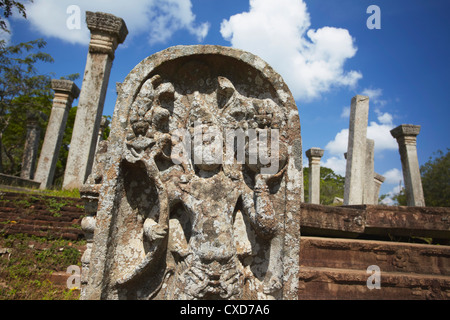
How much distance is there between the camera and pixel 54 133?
28.3 ft

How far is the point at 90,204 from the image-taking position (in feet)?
8.58

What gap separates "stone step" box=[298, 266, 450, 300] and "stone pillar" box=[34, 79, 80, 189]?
316 inches

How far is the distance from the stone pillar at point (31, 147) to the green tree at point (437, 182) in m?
21.5

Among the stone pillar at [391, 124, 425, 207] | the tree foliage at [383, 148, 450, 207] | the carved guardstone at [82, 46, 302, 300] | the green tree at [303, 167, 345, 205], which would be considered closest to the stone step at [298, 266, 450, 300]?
the carved guardstone at [82, 46, 302, 300]

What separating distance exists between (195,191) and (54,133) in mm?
8123

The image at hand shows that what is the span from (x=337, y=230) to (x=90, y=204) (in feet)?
8.94

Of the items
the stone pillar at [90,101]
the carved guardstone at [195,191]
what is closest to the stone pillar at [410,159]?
the carved guardstone at [195,191]

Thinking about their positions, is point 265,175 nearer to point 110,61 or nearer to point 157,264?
point 157,264

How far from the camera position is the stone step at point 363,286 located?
3078mm

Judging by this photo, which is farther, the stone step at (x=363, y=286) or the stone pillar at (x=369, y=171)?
the stone pillar at (x=369, y=171)

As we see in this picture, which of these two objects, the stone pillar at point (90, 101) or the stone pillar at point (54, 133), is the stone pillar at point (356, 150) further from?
the stone pillar at point (54, 133)

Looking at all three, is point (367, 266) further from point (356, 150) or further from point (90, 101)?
point (90, 101)

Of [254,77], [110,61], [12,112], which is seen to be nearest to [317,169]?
[110,61]

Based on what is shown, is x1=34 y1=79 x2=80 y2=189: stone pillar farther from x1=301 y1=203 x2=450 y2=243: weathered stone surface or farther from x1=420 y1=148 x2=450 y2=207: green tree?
x1=420 y1=148 x2=450 y2=207: green tree
